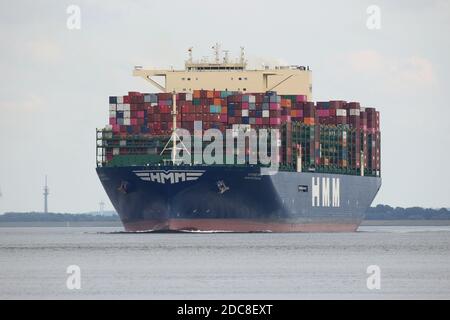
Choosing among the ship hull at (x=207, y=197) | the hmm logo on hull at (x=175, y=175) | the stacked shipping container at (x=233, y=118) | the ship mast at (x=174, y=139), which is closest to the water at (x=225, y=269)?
the ship hull at (x=207, y=197)

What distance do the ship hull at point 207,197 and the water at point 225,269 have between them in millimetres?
4678

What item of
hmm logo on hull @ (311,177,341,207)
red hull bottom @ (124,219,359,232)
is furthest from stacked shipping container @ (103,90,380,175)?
red hull bottom @ (124,219,359,232)

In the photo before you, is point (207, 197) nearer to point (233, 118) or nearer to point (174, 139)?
point (174, 139)

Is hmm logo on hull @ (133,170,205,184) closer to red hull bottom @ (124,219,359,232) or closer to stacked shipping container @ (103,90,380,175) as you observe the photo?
red hull bottom @ (124,219,359,232)

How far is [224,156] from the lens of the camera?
341 feet

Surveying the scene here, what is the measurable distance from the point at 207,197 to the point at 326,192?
18.9 m

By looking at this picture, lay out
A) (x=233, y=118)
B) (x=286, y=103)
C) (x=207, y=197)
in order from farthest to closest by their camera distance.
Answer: (x=286, y=103) < (x=233, y=118) < (x=207, y=197)

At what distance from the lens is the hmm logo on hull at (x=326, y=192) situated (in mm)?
115688

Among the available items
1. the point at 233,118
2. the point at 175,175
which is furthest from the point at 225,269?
the point at 233,118

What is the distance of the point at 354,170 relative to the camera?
125812 millimetres

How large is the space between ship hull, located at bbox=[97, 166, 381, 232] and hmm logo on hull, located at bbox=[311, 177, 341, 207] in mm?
1303

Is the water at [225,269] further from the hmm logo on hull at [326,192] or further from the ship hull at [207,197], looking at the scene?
the hmm logo on hull at [326,192]
